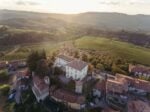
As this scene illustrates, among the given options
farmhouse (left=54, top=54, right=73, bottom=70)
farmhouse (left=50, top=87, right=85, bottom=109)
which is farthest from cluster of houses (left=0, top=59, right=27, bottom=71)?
farmhouse (left=50, top=87, right=85, bottom=109)

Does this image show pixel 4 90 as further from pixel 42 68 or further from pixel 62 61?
pixel 62 61

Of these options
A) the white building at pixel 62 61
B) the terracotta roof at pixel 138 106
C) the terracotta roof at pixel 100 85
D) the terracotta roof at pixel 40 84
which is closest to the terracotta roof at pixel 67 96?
the terracotta roof at pixel 40 84

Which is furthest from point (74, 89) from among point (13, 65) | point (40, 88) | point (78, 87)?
point (13, 65)

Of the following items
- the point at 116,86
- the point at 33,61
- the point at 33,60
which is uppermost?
the point at 33,60

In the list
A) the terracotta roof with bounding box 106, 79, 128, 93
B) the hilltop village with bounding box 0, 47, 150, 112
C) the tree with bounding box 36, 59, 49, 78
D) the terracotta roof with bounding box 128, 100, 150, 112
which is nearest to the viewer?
the terracotta roof with bounding box 128, 100, 150, 112

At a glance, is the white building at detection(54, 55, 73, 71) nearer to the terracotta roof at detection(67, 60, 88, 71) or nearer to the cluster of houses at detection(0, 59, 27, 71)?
the terracotta roof at detection(67, 60, 88, 71)

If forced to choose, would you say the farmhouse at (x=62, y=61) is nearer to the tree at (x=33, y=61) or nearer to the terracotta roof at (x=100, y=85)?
the tree at (x=33, y=61)
